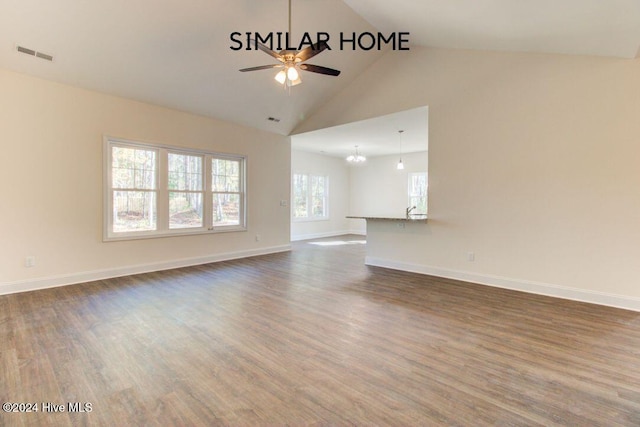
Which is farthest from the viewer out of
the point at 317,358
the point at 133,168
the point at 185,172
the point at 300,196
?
the point at 300,196

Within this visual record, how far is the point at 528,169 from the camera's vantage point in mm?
3967

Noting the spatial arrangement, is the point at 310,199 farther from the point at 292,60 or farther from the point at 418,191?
the point at 292,60

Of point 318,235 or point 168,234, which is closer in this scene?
point 168,234

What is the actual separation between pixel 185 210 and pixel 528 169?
18.0 feet

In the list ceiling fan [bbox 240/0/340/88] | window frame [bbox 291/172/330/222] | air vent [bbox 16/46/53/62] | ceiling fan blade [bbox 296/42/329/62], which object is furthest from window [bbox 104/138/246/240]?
ceiling fan blade [bbox 296/42/329/62]

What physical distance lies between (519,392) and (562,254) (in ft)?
8.59

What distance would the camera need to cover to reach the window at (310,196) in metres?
9.40

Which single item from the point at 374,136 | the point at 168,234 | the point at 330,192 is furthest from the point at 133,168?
the point at 330,192

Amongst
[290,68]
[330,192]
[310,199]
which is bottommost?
[310,199]

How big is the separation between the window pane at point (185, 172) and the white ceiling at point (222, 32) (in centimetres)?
92

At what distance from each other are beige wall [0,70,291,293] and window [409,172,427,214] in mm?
6319

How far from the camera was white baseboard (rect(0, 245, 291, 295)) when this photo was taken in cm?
390

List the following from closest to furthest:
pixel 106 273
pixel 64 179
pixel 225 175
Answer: pixel 64 179 → pixel 106 273 → pixel 225 175

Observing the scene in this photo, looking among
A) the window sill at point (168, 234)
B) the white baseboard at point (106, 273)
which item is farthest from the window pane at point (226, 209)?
the white baseboard at point (106, 273)
